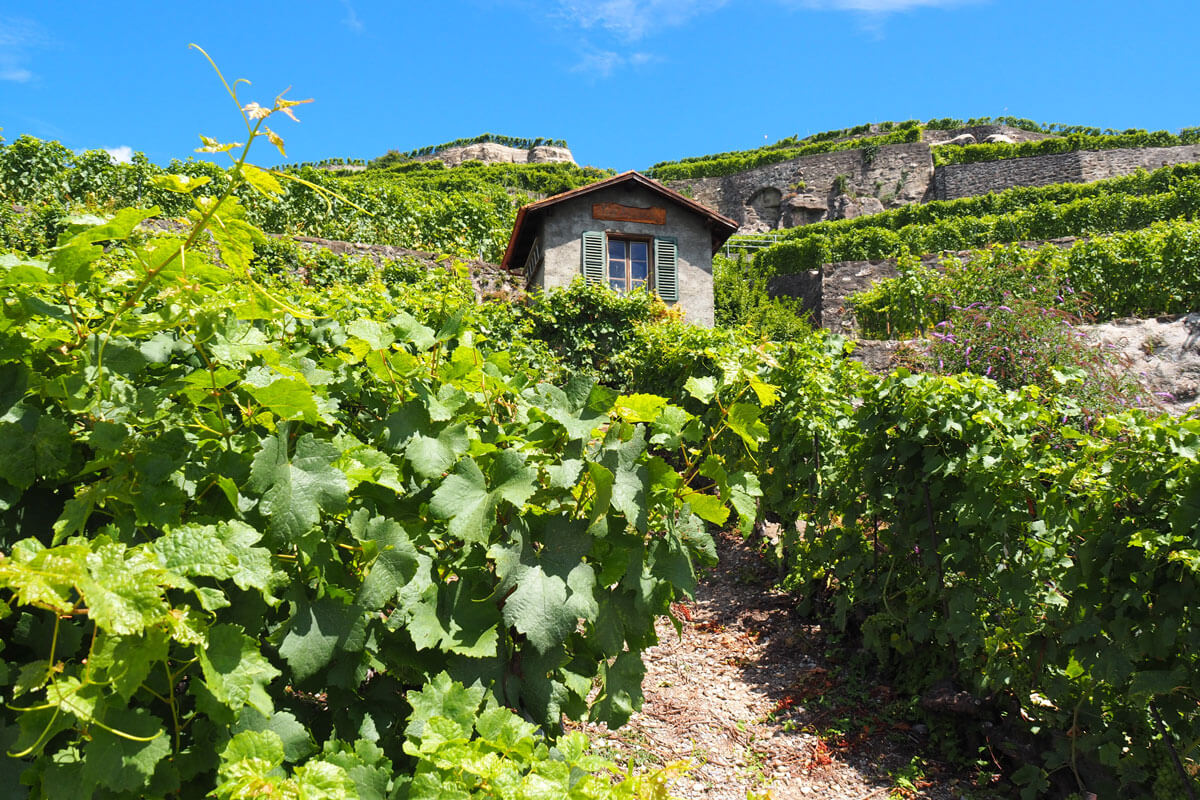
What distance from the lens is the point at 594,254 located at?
1295 cm

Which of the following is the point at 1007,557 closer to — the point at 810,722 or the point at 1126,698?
the point at 1126,698

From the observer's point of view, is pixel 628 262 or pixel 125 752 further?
pixel 628 262

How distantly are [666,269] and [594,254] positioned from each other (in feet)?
4.60

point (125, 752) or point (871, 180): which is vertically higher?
point (871, 180)

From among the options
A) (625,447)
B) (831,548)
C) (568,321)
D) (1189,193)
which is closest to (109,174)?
(568,321)

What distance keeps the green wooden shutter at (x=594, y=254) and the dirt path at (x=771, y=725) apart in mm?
8794

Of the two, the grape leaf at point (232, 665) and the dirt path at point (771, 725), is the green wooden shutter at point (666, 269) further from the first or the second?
the grape leaf at point (232, 665)

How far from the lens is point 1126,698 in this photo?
269 cm

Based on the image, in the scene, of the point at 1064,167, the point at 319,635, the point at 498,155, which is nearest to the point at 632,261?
the point at 319,635

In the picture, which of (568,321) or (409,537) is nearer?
(409,537)

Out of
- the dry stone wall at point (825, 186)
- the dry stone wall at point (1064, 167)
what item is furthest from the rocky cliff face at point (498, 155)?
the dry stone wall at point (1064, 167)

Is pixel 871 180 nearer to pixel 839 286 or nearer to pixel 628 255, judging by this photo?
pixel 839 286

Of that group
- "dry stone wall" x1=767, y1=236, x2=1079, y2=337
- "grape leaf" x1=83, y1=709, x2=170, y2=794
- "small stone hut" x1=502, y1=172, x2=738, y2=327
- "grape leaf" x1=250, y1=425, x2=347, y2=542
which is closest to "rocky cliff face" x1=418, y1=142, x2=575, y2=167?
"dry stone wall" x1=767, y1=236, x2=1079, y2=337

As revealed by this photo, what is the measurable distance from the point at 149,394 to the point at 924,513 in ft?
11.7
